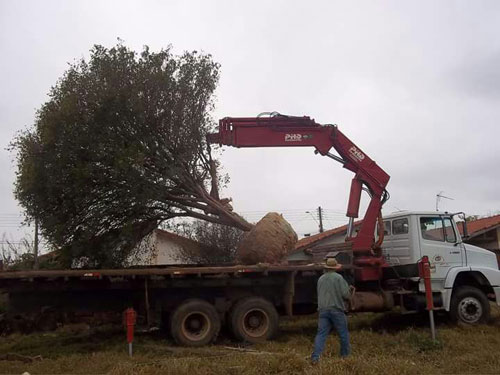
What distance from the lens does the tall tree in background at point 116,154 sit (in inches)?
528

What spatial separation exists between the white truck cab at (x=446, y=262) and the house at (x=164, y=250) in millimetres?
7490

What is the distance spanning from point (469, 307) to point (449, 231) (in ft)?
5.75

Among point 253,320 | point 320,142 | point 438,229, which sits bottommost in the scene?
point 253,320

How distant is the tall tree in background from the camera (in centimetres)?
1342

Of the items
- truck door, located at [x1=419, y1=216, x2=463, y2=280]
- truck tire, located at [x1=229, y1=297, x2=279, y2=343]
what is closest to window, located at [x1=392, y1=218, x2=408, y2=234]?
truck door, located at [x1=419, y1=216, x2=463, y2=280]

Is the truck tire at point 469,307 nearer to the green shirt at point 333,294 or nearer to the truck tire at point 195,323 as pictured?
the green shirt at point 333,294

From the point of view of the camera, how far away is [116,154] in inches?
527

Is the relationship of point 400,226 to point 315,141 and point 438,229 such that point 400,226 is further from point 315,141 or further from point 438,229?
point 315,141

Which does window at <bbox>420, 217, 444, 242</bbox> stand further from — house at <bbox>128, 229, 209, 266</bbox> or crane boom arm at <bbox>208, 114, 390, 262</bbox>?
house at <bbox>128, 229, 209, 266</bbox>

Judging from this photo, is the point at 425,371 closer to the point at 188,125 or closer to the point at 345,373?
the point at 345,373

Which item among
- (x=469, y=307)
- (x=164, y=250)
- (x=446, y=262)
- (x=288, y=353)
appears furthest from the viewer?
(x=164, y=250)

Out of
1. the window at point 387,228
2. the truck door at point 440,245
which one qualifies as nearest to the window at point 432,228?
the truck door at point 440,245

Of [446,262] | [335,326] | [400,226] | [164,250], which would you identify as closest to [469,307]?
[446,262]

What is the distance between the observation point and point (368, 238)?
40.0ft
